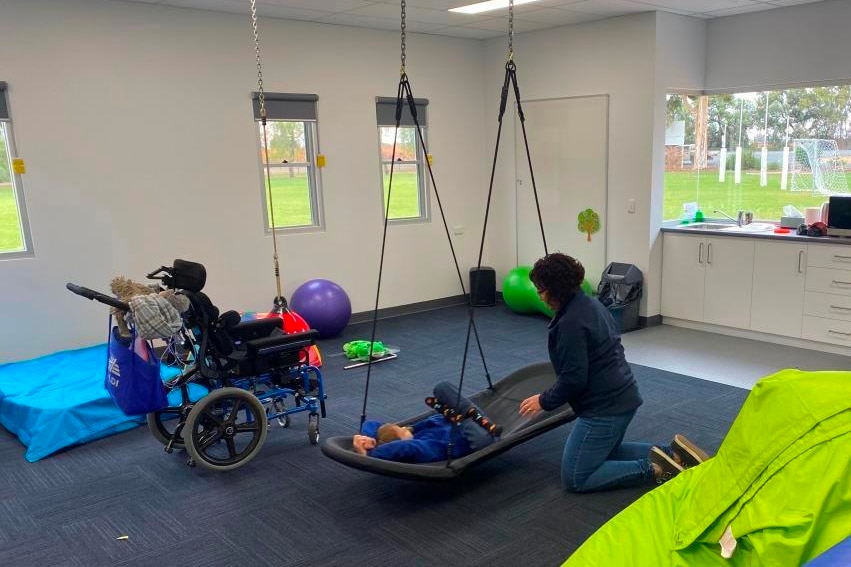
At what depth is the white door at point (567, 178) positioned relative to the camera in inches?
251

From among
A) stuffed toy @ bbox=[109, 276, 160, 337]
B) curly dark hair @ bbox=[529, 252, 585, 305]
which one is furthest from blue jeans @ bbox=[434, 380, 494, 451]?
stuffed toy @ bbox=[109, 276, 160, 337]

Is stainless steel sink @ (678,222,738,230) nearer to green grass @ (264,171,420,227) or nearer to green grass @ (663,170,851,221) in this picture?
green grass @ (663,170,851,221)

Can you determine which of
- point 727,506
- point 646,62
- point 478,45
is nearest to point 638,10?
point 646,62

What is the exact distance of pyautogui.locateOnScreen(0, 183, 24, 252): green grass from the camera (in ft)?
16.1

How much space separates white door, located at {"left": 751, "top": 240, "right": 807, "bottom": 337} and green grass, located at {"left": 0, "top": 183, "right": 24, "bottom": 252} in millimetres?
5766

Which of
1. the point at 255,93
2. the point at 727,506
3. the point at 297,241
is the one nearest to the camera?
the point at 727,506

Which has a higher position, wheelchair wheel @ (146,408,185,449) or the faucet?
the faucet

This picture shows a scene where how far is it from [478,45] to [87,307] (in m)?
4.65

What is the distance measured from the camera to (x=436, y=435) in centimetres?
320

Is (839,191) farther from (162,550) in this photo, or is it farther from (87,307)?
(87,307)

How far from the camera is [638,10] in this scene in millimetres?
5672

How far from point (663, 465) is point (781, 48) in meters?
4.27

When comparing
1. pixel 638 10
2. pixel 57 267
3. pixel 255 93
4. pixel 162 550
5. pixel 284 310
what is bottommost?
pixel 162 550

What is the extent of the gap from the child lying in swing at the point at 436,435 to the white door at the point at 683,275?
11.2ft
